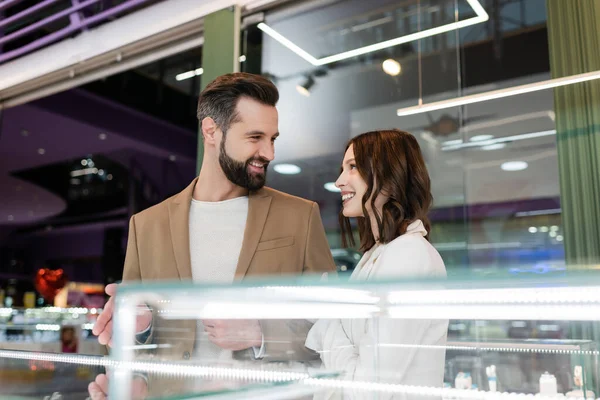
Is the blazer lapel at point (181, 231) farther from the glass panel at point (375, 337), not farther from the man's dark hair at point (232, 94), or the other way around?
the glass panel at point (375, 337)

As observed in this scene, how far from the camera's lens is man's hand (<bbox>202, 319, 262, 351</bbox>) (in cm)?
88

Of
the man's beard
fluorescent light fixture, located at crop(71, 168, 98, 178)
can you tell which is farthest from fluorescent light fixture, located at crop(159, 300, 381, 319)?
fluorescent light fixture, located at crop(71, 168, 98, 178)

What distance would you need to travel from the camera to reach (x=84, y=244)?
1015 centimetres

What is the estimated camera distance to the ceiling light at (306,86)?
3670 mm

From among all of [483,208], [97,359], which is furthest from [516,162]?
[97,359]

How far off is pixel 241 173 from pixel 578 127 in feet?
5.60

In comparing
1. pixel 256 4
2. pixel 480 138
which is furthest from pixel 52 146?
pixel 480 138

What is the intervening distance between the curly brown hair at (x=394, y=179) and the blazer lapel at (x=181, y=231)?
483 mm

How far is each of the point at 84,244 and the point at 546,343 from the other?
10.2 m

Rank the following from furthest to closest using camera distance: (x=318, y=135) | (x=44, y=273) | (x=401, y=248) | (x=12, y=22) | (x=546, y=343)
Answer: (x=44, y=273)
(x=12, y=22)
(x=318, y=135)
(x=401, y=248)
(x=546, y=343)

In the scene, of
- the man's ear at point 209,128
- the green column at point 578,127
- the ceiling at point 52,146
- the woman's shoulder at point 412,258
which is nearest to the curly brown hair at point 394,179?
the woman's shoulder at point 412,258

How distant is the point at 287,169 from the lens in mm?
3684

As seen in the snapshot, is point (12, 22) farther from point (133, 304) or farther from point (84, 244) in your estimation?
point (84, 244)

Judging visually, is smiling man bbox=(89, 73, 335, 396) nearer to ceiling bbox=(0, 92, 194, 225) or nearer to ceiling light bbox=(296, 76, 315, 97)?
ceiling light bbox=(296, 76, 315, 97)
